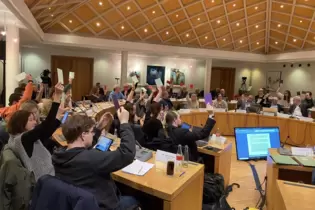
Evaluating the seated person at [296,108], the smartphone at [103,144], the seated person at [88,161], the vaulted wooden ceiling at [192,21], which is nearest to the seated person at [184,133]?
the smartphone at [103,144]

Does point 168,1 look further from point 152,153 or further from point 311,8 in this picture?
point 152,153

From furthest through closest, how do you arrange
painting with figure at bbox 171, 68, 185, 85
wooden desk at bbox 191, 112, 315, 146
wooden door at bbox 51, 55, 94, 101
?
painting with figure at bbox 171, 68, 185, 85 → wooden door at bbox 51, 55, 94, 101 → wooden desk at bbox 191, 112, 315, 146

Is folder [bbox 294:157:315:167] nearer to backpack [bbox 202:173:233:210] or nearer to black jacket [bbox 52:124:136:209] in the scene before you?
backpack [bbox 202:173:233:210]

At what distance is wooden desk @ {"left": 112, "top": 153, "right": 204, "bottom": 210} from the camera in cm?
224

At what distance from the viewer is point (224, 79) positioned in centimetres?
1756

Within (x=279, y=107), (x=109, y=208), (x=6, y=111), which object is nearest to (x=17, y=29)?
(x=6, y=111)

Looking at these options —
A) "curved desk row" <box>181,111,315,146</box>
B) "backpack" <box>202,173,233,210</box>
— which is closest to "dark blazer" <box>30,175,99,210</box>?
"backpack" <box>202,173,233,210</box>

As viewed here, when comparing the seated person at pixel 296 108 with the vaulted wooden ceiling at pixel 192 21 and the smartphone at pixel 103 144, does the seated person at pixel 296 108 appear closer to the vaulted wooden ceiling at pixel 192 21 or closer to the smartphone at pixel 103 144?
the vaulted wooden ceiling at pixel 192 21

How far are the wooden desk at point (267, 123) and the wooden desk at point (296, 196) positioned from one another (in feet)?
17.6

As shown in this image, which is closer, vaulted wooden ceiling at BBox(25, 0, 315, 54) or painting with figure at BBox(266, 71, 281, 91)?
vaulted wooden ceiling at BBox(25, 0, 315, 54)

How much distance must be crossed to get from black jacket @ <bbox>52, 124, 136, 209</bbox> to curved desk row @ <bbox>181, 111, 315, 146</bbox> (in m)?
5.81

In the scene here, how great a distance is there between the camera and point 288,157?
11.6 feet

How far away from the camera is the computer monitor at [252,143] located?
14.0 ft

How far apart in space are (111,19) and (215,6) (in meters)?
4.03
